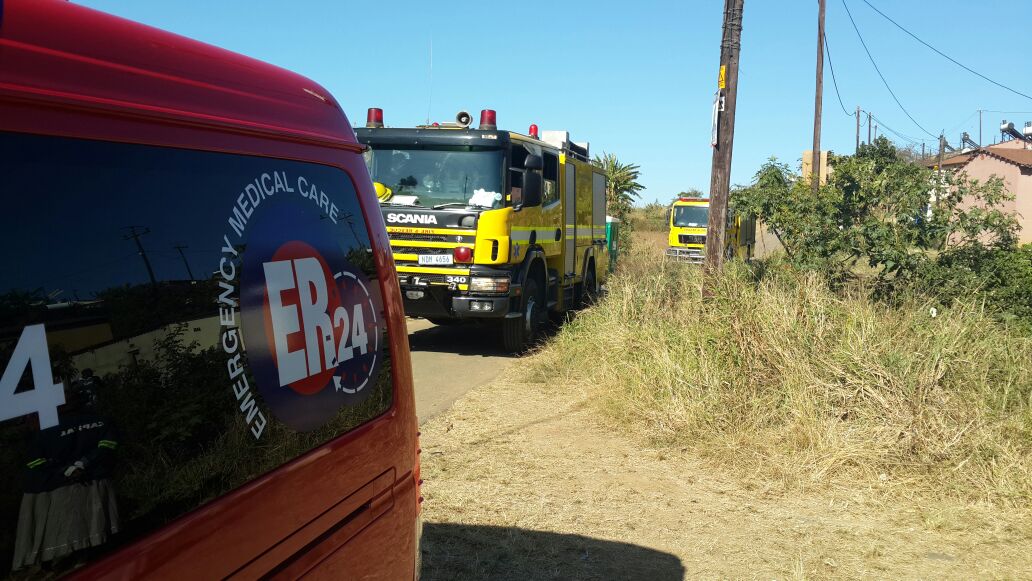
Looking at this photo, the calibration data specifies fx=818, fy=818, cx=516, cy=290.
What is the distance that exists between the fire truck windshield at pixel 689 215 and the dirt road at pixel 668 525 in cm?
2089

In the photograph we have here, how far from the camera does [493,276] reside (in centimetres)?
957

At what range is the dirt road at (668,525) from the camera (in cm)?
438

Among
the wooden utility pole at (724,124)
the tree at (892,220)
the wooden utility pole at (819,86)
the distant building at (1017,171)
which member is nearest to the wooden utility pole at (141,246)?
the wooden utility pole at (724,124)

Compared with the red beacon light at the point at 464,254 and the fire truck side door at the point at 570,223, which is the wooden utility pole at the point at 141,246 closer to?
the red beacon light at the point at 464,254

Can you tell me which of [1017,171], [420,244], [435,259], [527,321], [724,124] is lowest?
[527,321]

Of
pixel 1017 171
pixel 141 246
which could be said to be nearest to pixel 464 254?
pixel 141 246

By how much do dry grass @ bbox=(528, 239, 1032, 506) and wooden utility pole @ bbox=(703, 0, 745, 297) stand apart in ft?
4.40

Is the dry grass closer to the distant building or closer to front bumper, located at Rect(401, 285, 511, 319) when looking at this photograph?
front bumper, located at Rect(401, 285, 511, 319)

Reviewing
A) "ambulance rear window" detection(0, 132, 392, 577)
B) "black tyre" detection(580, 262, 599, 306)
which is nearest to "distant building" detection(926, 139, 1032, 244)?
"black tyre" detection(580, 262, 599, 306)

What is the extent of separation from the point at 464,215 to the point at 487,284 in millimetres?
848

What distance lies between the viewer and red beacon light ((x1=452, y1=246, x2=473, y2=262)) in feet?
31.2

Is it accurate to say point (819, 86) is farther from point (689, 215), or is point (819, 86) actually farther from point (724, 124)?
point (724, 124)

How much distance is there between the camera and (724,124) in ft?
31.0

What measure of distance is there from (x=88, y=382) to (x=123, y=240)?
0.29 m
